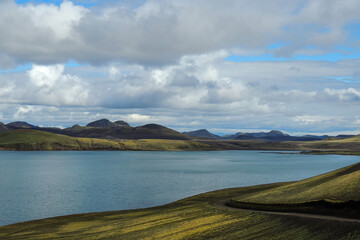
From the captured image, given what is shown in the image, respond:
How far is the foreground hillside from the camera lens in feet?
140

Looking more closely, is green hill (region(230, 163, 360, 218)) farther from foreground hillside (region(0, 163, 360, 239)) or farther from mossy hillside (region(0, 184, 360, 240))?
mossy hillside (region(0, 184, 360, 240))

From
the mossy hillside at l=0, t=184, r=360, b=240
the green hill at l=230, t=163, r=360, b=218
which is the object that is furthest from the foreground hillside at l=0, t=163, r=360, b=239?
the green hill at l=230, t=163, r=360, b=218

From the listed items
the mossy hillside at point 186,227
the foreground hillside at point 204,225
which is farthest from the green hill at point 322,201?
the mossy hillside at point 186,227

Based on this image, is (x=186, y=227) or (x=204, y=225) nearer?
(x=186, y=227)

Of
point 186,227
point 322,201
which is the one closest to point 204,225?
point 186,227

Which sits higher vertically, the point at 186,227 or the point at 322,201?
the point at 322,201

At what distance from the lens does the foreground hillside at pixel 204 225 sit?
140 ft

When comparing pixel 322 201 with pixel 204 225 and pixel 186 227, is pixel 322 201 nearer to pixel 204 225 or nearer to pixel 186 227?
pixel 204 225

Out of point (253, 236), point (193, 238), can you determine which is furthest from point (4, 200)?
point (253, 236)

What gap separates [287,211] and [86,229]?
3054 centimetres

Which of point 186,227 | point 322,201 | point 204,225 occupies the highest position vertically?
point 322,201

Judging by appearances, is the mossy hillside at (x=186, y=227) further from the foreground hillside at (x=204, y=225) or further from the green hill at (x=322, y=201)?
the green hill at (x=322, y=201)

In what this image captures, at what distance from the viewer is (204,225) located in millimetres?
50938

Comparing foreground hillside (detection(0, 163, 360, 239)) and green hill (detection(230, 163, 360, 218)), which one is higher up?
green hill (detection(230, 163, 360, 218))
